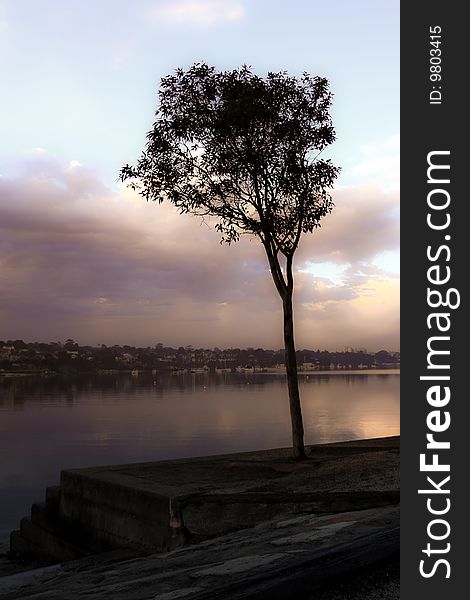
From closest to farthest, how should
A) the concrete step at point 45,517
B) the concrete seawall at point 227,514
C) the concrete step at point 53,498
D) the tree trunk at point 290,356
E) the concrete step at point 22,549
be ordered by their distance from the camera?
the concrete seawall at point 227,514
the concrete step at point 45,517
the concrete step at point 53,498
the concrete step at point 22,549
the tree trunk at point 290,356

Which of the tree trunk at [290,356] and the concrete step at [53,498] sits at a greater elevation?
the tree trunk at [290,356]

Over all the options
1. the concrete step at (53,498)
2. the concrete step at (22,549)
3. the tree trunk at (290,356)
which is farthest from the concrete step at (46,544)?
the tree trunk at (290,356)

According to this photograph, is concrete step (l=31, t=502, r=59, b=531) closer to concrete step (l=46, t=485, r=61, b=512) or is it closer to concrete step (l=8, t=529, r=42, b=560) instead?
concrete step (l=46, t=485, r=61, b=512)

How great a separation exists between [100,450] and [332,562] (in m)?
46.3

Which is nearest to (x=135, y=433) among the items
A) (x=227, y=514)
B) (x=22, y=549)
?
(x=22, y=549)

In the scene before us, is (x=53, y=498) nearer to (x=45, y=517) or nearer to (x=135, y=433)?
(x=45, y=517)

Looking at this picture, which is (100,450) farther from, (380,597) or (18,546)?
(380,597)

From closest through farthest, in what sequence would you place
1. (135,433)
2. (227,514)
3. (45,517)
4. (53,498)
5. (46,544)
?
(227,514) → (46,544) → (53,498) → (45,517) → (135,433)

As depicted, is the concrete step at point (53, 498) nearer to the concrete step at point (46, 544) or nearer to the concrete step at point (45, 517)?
the concrete step at point (45, 517)

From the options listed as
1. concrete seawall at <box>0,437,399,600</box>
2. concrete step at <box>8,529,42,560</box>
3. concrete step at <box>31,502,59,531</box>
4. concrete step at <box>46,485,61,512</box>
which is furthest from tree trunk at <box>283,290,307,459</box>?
concrete step at <box>8,529,42,560</box>

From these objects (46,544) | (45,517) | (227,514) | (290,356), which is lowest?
(46,544)

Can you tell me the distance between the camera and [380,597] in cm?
542

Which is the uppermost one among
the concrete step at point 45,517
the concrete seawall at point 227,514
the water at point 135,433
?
the concrete seawall at point 227,514

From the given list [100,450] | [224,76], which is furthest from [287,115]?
[100,450]
